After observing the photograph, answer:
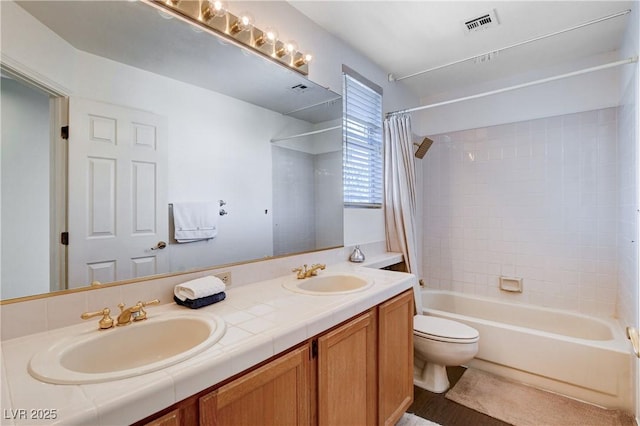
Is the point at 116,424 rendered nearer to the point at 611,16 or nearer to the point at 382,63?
the point at 382,63

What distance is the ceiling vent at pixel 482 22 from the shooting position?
1.95 m

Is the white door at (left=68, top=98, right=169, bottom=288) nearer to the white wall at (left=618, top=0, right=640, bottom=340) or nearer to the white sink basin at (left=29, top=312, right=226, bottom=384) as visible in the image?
the white sink basin at (left=29, top=312, right=226, bottom=384)

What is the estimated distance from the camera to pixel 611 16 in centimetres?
188

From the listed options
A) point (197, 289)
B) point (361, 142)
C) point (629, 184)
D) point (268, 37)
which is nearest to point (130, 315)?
point (197, 289)

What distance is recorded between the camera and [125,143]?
113 cm

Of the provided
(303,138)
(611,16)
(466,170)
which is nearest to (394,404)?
(303,138)

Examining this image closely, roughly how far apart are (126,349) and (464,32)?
270 centimetres

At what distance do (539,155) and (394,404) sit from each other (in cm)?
250

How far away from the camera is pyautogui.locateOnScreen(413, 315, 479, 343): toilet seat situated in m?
1.93

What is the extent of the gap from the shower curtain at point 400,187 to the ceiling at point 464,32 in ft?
1.81

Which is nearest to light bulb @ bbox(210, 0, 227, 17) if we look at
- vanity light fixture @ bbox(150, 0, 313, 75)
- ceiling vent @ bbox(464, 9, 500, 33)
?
vanity light fixture @ bbox(150, 0, 313, 75)

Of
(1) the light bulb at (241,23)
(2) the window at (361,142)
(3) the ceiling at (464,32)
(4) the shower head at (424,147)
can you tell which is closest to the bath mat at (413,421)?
(2) the window at (361,142)

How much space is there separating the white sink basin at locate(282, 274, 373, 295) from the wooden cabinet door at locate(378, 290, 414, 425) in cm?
20

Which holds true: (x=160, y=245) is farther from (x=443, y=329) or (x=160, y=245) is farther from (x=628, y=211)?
(x=628, y=211)
